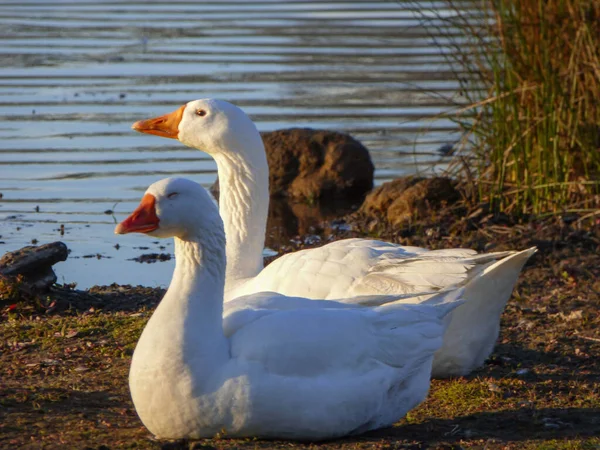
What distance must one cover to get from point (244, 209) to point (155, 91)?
9.35 meters

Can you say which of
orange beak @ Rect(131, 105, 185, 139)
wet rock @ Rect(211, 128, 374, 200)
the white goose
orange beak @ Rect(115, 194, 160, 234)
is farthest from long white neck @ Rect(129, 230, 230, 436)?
wet rock @ Rect(211, 128, 374, 200)

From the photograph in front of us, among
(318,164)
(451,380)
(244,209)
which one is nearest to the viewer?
(451,380)

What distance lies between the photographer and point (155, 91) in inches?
641

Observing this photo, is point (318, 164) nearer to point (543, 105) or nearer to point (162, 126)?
point (543, 105)

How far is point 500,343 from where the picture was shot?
22.6 feet

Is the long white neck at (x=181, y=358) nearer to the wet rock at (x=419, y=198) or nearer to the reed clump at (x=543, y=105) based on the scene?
the reed clump at (x=543, y=105)

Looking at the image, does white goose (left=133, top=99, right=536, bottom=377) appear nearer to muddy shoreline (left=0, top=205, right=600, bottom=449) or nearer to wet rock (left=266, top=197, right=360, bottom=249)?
muddy shoreline (left=0, top=205, right=600, bottom=449)

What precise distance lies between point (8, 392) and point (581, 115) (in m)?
5.93

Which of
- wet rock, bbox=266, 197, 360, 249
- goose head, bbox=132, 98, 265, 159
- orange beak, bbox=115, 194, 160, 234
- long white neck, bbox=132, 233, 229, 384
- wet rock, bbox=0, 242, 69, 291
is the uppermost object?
goose head, bbox=132, 98, 265, 159

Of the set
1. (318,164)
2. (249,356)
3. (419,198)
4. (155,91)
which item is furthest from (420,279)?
(155,91)

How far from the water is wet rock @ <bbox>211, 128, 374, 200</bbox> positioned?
19.4 inches

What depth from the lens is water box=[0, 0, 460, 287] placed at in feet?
36.7

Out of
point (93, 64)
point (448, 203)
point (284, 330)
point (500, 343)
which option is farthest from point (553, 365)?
point (93, 64)

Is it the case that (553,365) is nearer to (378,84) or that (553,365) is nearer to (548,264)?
(548,264)
